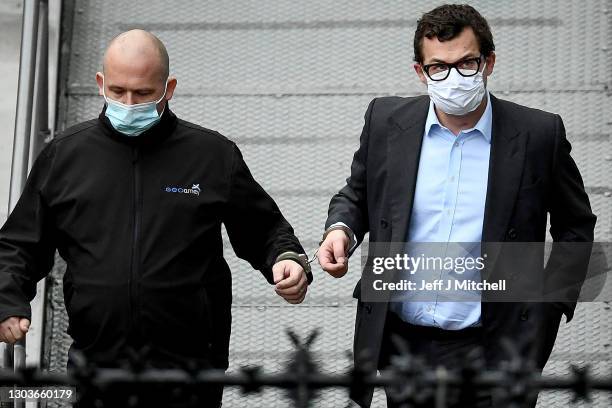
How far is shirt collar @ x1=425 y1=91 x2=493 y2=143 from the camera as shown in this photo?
483 cm

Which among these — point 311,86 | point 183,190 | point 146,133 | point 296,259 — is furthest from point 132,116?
point 311,86

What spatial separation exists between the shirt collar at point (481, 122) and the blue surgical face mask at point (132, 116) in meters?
0.89

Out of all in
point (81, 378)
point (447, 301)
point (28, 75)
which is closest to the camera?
point (81, 378)

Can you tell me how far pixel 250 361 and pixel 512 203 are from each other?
2.20 metres

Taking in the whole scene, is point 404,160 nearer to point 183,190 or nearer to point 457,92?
point 457,92

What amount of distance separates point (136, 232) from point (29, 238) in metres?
0.36

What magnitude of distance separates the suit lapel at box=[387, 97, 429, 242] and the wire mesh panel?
6.23 ft

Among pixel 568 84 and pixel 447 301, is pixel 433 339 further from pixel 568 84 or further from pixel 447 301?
pixel 568 84

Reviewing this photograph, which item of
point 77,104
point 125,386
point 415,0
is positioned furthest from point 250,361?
point 125,386

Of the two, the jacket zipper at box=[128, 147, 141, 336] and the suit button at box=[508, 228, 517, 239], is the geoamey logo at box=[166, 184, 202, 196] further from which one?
the suit button at box=[508, 228, 517, 239]

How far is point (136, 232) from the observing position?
4738 mm

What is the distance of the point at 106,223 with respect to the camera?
15.6 ft

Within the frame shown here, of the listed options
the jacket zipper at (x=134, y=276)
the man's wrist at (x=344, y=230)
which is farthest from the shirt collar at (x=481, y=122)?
the jacket zipper at (x=134, y=276)

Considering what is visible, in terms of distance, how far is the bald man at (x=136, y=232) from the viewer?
4.71 metres
